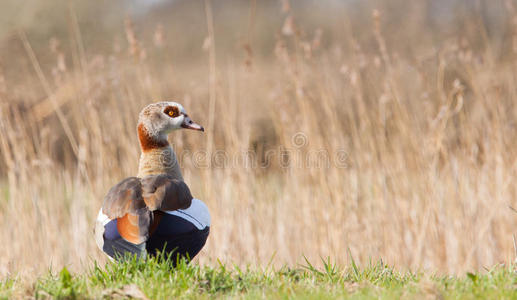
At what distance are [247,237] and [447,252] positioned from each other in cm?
213

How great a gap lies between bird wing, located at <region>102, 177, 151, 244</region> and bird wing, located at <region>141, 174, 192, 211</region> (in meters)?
0.04

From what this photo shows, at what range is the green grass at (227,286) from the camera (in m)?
2.87

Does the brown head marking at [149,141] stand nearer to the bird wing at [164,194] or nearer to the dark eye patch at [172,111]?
the dark eye patch at [172,111]

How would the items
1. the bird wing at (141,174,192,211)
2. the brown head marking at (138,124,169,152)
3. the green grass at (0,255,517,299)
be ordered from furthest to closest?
1. the brown head marking at (138,124,169,152)
2. the bird wing at (141,174,192,211)
3. the green grass at (0,255,517,299)

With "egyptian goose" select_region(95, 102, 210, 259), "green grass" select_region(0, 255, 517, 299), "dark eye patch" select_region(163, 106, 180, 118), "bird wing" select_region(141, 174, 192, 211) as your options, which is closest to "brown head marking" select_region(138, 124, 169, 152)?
"dark eye patch" select_region(163, 106, 180, 118)

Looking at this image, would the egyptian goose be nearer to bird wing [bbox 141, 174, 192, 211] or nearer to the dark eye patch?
bird wing [bbox 141, 174, 192, 211]

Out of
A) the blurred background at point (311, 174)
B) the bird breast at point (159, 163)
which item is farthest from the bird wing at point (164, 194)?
the blurred background at point (311, 174)

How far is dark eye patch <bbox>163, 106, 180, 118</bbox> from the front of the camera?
3.76 m

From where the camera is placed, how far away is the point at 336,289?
10.00 feet

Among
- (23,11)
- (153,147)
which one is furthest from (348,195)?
(23,11)

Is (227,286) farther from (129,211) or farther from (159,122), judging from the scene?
(159,122)

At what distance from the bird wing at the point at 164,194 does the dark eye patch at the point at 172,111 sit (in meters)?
0.65

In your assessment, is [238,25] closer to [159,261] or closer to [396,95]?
[396,95]

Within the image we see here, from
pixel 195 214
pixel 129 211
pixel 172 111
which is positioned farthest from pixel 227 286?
pixel 172 111
